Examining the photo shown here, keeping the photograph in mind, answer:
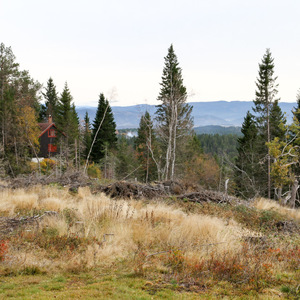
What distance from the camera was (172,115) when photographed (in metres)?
20.3

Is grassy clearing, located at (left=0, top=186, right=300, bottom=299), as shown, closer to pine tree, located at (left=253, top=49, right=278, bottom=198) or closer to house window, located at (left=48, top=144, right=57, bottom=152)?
pine tree, located at (left=253, top=49, right=278, bottom=198)

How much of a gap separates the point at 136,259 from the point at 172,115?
16462 mm

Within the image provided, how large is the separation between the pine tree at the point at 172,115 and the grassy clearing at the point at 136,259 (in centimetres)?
1186

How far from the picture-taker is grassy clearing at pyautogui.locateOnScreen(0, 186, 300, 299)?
356 centimetres

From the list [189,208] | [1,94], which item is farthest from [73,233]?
[1,94]

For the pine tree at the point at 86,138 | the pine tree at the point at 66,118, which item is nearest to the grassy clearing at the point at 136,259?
the pine tree at the point at 66,118

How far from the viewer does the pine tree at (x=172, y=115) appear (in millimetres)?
20656

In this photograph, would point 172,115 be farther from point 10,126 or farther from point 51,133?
point 51,133

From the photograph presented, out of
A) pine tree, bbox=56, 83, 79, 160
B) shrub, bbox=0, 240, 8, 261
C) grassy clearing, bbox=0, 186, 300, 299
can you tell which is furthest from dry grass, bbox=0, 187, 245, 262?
pine tree, bbox=56, 83, 79, 160

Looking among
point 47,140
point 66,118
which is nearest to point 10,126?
point 66,118

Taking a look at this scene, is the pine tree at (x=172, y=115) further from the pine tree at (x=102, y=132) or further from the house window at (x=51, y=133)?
the house window at (x=51, y=133)

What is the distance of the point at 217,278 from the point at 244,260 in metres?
0.71

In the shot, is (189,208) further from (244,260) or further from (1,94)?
(1,94)

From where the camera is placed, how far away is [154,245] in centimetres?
543
